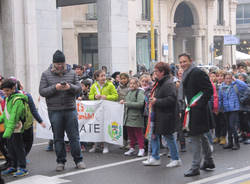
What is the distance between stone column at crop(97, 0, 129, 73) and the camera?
18.2 m

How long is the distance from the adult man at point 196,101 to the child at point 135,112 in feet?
6.80

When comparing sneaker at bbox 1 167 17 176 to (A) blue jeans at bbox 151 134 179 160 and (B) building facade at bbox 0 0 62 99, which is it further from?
(B) building facade at bbox 0 0 62 99

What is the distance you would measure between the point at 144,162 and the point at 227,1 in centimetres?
4506

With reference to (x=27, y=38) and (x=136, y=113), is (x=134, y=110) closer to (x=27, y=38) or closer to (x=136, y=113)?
(x=136, y=113)

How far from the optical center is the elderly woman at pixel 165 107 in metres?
8.02

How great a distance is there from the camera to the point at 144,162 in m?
8.59

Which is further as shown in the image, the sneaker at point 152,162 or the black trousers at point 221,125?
the black trousers at point 221,125

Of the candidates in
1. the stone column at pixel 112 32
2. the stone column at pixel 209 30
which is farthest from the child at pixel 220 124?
the stone column at pixel 209 30

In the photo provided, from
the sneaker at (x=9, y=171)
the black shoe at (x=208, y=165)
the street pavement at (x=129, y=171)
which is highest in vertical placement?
the black shoe at (x=208, y=165)

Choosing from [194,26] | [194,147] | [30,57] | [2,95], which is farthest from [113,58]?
[194,26]

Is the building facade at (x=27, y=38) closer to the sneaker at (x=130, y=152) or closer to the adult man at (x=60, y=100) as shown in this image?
the sneaker at (x=130, y=152)

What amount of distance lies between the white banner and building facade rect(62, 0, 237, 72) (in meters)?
14.6

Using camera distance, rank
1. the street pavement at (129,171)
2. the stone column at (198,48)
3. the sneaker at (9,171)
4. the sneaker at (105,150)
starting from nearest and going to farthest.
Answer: the street pavement at (129,171)
the sneaker at (9,171)
the sneaker at (105,150)
the stone column at (198,48)

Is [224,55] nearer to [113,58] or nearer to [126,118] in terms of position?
[113,58]
